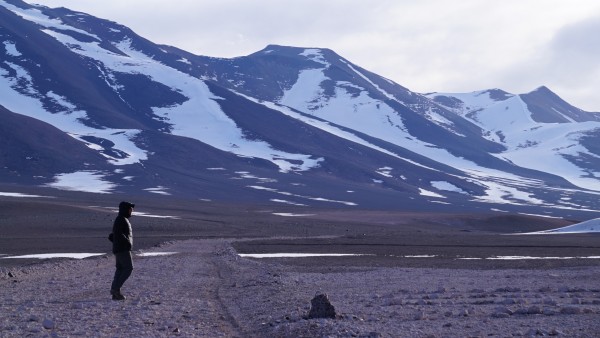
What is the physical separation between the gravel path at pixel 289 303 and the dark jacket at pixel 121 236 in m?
0.95

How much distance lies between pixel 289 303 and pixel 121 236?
3241 millimetres

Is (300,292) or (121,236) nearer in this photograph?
(121,236)

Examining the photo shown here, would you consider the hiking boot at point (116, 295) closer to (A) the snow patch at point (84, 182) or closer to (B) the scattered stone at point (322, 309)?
(B) the scattered stone at point (322, 309)

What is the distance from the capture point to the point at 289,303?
16.9 metres

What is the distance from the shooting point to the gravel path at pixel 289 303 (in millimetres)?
12983

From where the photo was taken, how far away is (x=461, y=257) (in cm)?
3944

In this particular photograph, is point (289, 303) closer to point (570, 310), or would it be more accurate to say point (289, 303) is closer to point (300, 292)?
point (300, 292)

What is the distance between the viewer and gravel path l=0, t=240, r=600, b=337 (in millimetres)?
12983

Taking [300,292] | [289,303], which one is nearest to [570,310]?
[289,303]

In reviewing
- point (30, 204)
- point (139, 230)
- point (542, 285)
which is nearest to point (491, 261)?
point (542, 285)

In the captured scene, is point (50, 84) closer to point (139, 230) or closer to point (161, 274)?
point (139, 230)

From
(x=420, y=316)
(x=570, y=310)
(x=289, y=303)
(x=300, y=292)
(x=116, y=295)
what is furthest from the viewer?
(x=300, y=292)

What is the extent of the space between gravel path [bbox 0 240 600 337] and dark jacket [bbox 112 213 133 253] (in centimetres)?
95

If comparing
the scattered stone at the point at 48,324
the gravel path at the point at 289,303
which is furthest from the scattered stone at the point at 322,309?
the scattered stone at the point at 48,324
